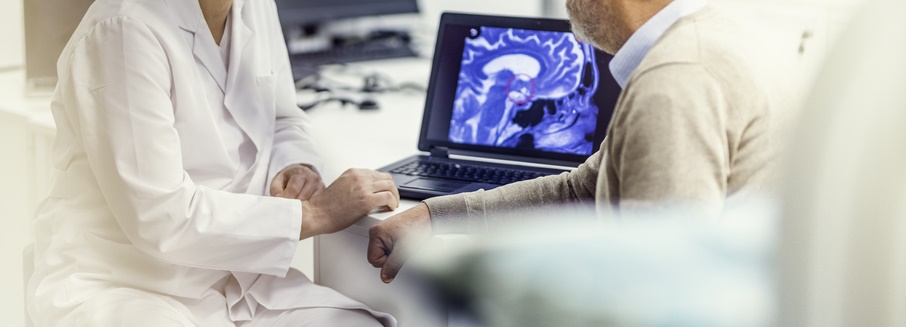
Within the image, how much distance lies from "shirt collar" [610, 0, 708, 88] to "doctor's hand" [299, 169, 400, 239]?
1.52 ft

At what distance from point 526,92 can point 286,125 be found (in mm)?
372

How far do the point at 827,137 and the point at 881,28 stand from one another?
6 cm

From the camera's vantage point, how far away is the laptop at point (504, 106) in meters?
1.23

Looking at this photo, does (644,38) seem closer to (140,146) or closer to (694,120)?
(694,120)

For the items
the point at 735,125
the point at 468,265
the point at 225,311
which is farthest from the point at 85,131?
the point at 735,125

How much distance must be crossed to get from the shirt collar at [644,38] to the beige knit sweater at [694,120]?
0.5 inches

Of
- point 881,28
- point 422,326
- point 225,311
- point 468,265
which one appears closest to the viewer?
point 881,28

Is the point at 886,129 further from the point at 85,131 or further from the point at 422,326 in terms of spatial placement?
the point at 85,131

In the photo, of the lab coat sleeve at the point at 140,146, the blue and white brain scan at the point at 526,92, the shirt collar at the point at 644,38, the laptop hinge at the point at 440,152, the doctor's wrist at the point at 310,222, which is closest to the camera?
the shirt collar at the point at 644,38

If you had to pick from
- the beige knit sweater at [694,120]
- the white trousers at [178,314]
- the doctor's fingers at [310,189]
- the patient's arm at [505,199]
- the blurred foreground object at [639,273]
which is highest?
the beige knit sweater at [694,120]

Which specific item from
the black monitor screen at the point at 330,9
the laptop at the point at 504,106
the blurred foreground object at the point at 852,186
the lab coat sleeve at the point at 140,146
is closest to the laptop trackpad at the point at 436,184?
the laptop at the point at 504,106

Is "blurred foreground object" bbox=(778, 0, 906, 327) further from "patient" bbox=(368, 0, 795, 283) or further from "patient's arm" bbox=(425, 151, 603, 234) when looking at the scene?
"patient's arm" bbox=(425, 151, 603, 234)

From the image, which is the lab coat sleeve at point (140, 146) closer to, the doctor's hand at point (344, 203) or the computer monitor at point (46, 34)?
the doctor's hand at point (344, 203)

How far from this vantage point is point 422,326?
41.5 inches
